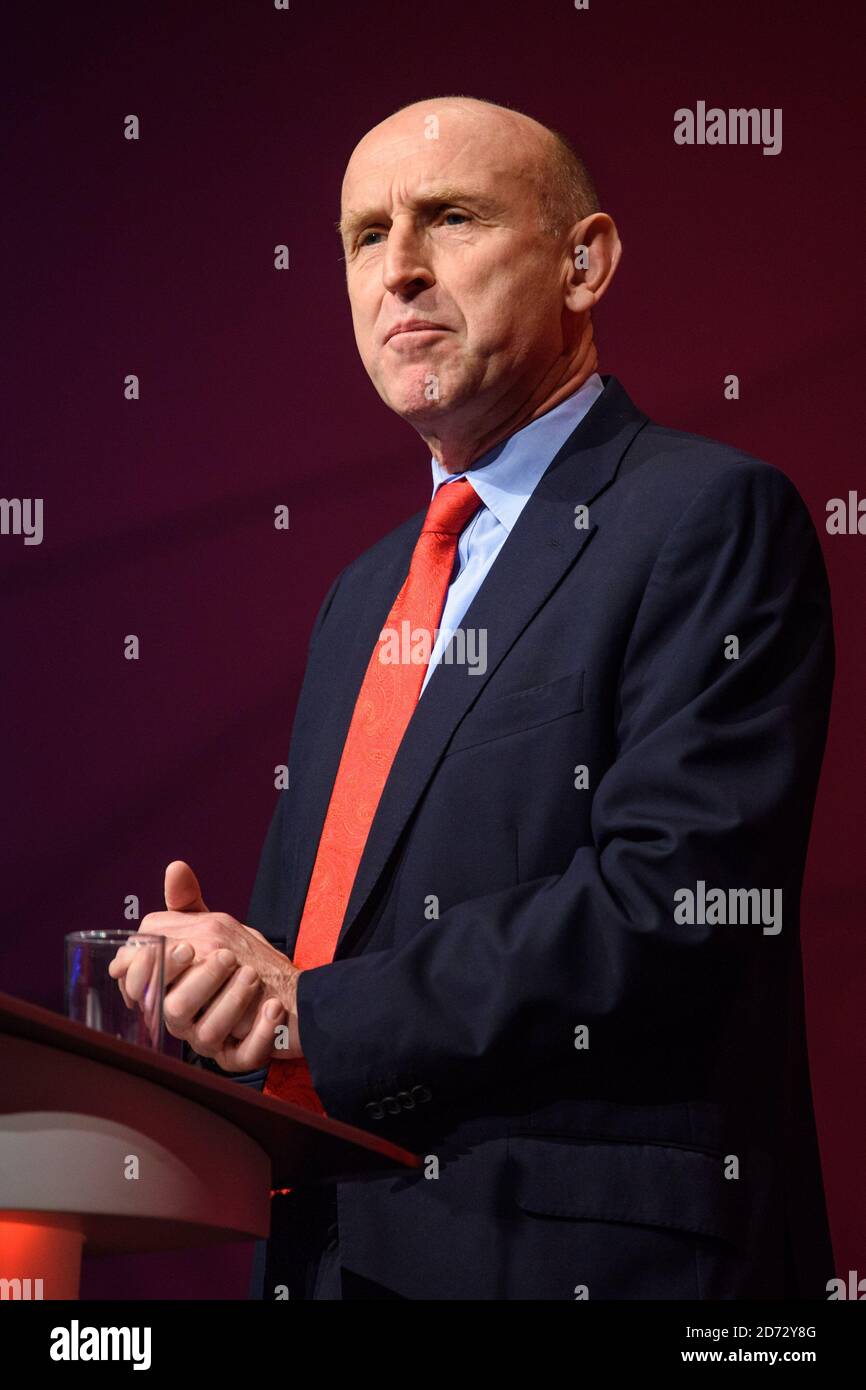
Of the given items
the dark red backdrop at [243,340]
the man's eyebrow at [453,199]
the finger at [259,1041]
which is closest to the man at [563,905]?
the finger at [259,1041]

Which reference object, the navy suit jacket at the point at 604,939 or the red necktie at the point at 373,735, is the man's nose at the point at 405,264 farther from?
the navy suit jacket at the point at 604,939

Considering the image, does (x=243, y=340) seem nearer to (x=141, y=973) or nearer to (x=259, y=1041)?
(x=259, y=1041)

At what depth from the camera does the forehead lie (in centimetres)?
207

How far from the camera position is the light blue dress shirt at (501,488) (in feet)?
6.47

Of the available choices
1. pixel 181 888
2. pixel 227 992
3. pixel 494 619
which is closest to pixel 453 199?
pixel 494 619

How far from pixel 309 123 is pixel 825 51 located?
93 cm

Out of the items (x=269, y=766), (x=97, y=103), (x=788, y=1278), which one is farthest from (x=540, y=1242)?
(x=97, y=103)

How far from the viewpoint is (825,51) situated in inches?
117

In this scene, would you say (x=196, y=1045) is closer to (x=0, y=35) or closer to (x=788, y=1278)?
(x=788, y=1278)

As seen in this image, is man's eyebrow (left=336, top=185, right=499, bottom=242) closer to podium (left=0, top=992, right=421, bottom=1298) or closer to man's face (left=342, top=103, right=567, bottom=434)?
man's face (left=342, top=103, right=567, bottom=434)

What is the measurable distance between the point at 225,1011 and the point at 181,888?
192 millimetres

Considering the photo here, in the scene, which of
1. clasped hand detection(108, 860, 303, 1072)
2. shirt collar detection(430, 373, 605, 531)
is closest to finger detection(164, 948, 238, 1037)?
clasped hand detection(108, 860, 303, 1072)

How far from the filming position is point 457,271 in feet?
6.72

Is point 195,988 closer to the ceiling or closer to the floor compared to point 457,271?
closer to the floor
